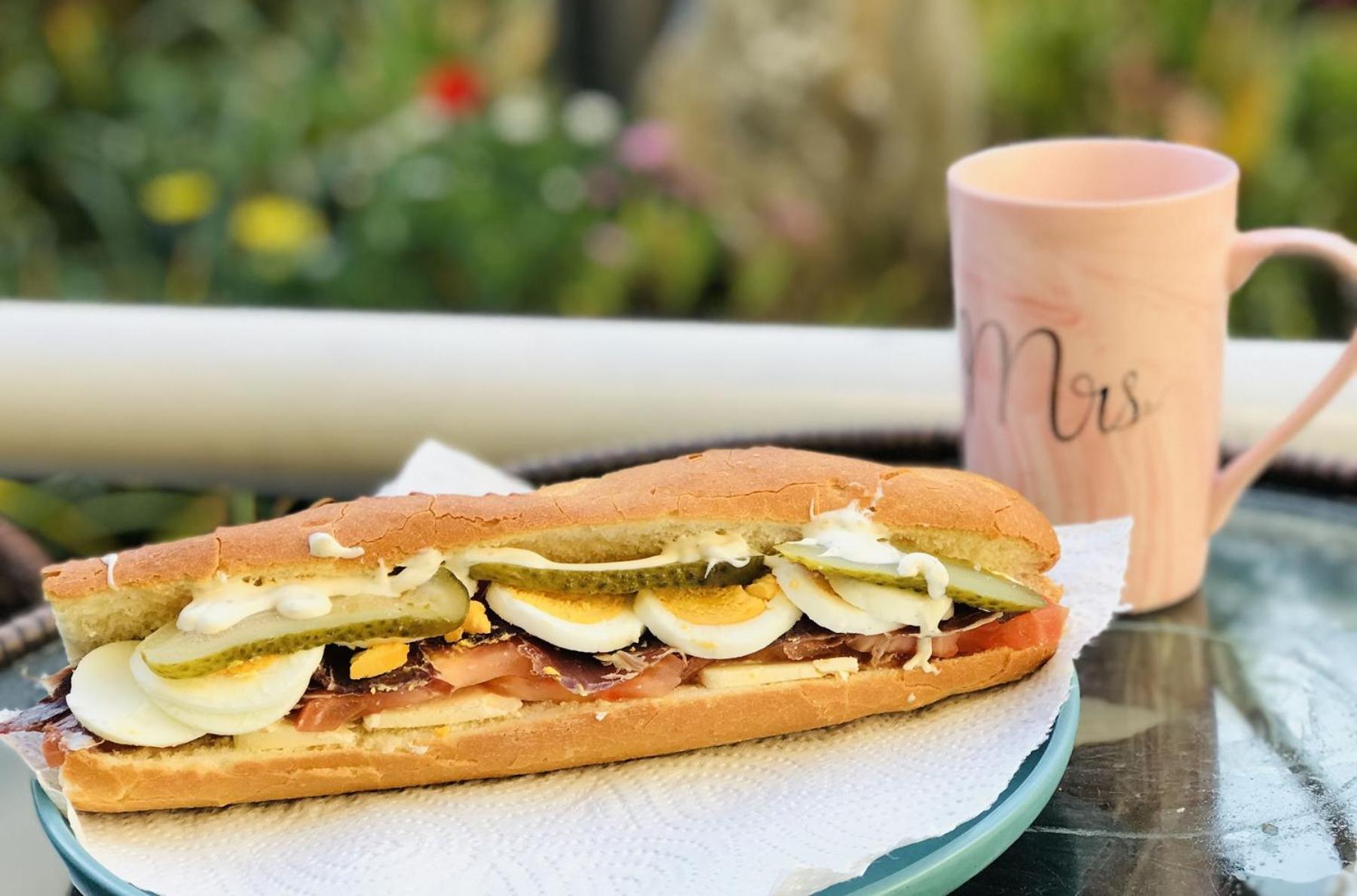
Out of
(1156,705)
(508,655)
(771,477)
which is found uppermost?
(771,477)

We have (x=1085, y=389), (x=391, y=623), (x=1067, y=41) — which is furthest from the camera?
Result: (x=1067, y=41)

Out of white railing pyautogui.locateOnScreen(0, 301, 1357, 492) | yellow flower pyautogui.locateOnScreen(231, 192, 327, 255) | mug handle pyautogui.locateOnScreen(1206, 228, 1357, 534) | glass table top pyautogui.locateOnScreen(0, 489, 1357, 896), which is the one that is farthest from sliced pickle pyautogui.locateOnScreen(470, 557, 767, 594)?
yellow flower pyautogui.locateOnScreen(231, 192, 327, 255)

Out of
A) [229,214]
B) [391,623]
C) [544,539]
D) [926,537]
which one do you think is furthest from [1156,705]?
[229,214]

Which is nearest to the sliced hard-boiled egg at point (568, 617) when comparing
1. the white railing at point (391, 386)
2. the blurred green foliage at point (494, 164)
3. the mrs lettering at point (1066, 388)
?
the mrs lettering at point (1066, 388)

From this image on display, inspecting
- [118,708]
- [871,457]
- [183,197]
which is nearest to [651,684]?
[118,708]

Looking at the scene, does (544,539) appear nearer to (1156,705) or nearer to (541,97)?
(1156,705)

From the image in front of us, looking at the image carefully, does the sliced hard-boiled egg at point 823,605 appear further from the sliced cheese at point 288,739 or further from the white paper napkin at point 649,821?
the sliced cheese at point 288,739

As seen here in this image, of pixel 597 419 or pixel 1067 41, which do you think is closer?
pixel 597 419
